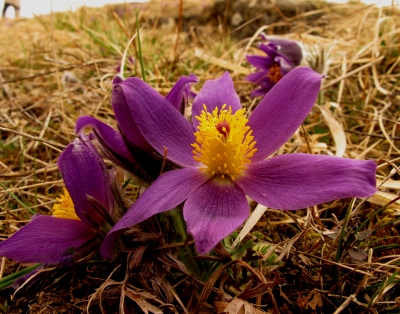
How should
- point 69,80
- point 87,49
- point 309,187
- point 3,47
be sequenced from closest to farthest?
point 309,187 < point 69,80 < point 87,49 < point 3,47

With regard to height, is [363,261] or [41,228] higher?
[41,228]

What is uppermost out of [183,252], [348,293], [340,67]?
[340,67]

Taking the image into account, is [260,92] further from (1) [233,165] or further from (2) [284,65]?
(1) [233,165]

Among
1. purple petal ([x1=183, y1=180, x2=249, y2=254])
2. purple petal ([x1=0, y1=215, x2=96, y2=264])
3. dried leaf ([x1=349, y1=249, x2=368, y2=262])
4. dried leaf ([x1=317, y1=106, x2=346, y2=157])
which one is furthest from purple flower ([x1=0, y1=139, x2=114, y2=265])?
dried leaf ([x1=317, y1=106, x2=346, y2=157])

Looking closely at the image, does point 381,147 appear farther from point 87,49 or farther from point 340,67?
point 87,49

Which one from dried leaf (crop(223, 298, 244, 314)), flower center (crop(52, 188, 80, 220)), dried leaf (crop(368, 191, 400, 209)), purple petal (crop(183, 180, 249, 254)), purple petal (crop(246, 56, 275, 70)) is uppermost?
purple petal (crop(246, 56, 275, 70))

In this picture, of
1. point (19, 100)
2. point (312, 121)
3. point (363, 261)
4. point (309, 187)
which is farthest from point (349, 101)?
point (19, 100)

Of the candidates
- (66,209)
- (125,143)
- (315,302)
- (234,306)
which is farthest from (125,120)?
(315,302)

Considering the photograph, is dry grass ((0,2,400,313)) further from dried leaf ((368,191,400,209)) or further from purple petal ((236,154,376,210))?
purple petal ((236,154,376,210))
